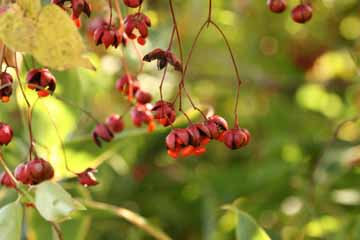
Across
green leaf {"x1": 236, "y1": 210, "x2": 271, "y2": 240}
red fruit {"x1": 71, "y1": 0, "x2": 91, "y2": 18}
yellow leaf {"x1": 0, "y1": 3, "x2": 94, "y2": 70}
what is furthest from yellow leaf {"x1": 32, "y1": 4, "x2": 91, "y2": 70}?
green leaf {"x1": 236, "y1": 210, "x2": 271, "y2": 240}

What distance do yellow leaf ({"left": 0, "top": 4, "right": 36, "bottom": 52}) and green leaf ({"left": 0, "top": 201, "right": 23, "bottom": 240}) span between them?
0.28 metres

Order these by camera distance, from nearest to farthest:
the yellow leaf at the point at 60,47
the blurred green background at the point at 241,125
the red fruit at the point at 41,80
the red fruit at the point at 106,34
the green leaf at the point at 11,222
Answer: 1. the yellow leaf at the point at 60,47
2. the green leaf at the point at 11,222
3. the red fruit at the point at 41,80
4. the red fruit at the point at 106,34
5. the blurred green background at the point at 241,125

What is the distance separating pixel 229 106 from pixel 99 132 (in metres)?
1.19

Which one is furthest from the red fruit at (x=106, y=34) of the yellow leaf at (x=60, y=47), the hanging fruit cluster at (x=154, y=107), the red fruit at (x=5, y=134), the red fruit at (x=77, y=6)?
the yellow leaf at (x=60, y=47)

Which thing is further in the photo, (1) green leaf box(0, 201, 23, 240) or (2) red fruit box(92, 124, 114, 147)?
(2) red fruit box(92, 124, 114, 147)

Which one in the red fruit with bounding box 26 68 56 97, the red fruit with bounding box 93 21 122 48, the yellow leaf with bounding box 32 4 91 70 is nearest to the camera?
the yellow leaf with bounding box 32 4 91 70

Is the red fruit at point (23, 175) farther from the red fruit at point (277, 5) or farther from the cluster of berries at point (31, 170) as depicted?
the red fruit at point (277, 5)

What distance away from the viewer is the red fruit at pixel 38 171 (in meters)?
1.48

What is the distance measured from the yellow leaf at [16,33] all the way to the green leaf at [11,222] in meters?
0.28

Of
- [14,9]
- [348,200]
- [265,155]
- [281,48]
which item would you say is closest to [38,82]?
[14,9]

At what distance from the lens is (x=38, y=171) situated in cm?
148

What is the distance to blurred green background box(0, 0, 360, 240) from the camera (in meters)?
2.03

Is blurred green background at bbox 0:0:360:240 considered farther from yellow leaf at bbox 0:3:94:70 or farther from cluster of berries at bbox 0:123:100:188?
yellow leaf at bbox 0:3:94:70

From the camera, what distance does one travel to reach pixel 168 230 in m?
2.58
